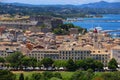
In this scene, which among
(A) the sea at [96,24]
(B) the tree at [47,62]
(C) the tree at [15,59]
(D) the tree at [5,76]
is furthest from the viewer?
(A) the sea at [96,24]

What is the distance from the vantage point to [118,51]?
30.3 metres

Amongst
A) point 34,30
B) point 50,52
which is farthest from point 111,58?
point 34,30

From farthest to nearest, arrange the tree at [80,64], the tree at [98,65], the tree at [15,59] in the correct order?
1. the tree at [15,59]
2. the tree at [98,65]
3. the tree at [80,64]

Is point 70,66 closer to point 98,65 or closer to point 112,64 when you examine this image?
point 98,65

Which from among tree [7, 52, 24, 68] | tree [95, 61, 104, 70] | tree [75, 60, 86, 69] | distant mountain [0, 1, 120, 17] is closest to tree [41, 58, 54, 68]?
tree [7, 52, 24, 68]

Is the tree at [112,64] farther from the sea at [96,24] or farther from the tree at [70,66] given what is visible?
the sea at [96,24]

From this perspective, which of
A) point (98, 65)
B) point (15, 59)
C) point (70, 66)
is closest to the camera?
point (70, 66)

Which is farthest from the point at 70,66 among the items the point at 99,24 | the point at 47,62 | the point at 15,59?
the point at 99,24

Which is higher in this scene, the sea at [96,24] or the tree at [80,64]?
the tree at [80,64]

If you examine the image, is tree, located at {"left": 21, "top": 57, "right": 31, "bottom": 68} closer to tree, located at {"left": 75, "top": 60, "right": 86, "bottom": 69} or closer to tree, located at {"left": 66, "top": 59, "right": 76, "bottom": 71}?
tree, located at {"left": 66, "top": 59, "right": 76, "bottom": 71}

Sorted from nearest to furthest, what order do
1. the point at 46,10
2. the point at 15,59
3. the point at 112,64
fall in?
the point at 112,64, the point at 15,59, the point at 46,10

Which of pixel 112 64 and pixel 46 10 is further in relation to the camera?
pixel 46 10

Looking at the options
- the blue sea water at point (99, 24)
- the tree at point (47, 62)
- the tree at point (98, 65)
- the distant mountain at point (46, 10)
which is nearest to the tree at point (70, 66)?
the tree at point (98, 65)

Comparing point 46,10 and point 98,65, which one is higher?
point 98,65
